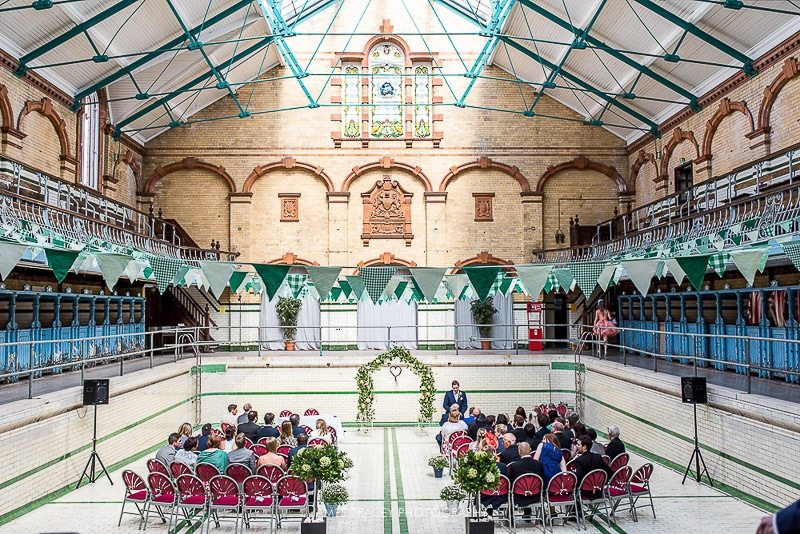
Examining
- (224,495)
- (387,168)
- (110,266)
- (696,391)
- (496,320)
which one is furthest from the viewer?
(387,168)

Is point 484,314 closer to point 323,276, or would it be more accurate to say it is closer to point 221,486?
point 323,276

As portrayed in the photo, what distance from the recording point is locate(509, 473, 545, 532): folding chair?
339 inches

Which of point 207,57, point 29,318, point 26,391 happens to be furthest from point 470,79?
point 26,391

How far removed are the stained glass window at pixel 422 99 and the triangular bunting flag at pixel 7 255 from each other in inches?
640

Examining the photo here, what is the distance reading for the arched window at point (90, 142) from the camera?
18547mm

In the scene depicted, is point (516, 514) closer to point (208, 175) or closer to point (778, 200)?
point (778, 200)

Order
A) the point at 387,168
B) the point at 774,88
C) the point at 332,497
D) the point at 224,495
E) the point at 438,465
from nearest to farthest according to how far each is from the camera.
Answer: the point at 224,495
the point at 332,497
the point at 438,465
the point at 774,88
the point at 387,168

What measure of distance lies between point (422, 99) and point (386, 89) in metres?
1.27

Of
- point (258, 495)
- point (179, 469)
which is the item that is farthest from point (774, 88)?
point (179, 469)

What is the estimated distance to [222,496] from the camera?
867cm

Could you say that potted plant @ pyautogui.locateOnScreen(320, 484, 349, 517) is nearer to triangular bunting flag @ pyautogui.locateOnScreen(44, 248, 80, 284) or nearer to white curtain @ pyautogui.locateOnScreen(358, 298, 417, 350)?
triangular bunting flag @ pyautogui.locateOnScreen(44, 248, 80, 284)

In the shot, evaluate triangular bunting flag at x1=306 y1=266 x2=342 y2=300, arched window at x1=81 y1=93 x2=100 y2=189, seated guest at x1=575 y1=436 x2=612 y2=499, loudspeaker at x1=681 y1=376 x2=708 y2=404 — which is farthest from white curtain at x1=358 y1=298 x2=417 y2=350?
seated guest at x1=575 y1=436 x2=612 y2=499

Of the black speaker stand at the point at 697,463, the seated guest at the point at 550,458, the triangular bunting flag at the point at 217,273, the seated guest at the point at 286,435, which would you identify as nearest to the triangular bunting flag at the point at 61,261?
the triangular bunting flag at the point at 217,273

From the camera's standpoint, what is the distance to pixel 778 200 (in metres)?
12.4
